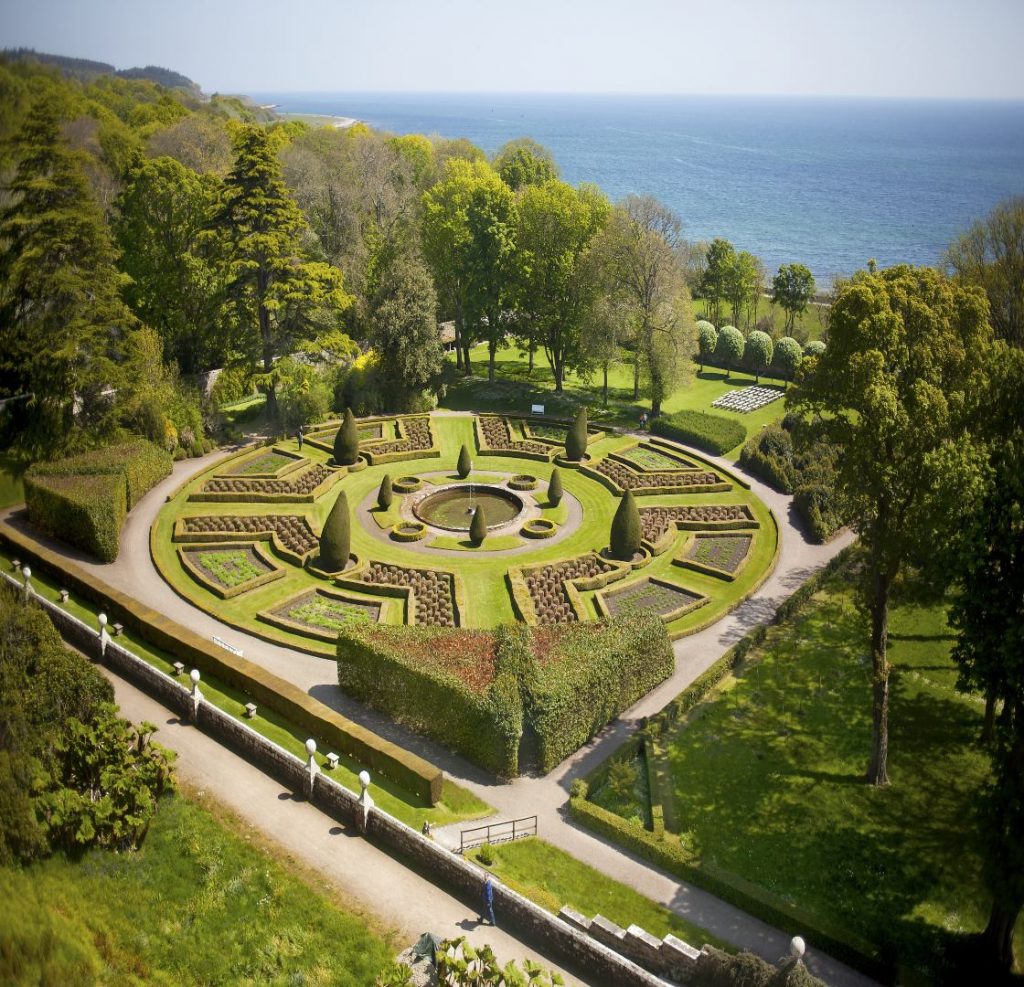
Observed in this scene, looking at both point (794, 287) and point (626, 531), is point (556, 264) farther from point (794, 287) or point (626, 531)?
point (626, 531)

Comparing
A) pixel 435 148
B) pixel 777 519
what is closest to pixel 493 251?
pixel 777 519

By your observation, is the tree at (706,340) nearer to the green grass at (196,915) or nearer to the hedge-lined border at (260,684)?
the hedge-lined border at (260,684)

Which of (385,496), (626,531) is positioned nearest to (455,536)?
(385,496)

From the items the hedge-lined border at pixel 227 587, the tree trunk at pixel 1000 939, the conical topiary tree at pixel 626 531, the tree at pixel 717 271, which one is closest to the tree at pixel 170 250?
the hedge-lined border at pixel 227 587

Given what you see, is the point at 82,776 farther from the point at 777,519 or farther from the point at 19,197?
the point at 19,197

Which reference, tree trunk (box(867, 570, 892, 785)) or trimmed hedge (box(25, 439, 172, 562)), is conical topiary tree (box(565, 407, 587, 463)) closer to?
trimmed hedge (box(25, 439, 172, 562))

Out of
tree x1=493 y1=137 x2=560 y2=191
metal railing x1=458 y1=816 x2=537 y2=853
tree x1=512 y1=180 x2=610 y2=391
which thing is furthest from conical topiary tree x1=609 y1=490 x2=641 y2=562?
tree x1=493 y1=137 x2=560 y2=191
